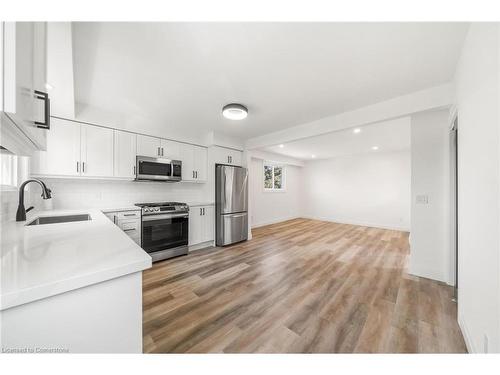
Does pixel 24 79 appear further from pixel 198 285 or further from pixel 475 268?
pixel 475 268

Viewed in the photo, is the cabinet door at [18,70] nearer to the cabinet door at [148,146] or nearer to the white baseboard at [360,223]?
the cabinet door at [148,146]

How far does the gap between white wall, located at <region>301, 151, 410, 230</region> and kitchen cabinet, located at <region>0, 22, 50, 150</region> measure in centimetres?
696

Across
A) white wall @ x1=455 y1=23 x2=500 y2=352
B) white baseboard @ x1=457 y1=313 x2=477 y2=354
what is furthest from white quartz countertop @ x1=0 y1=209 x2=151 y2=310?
white baseboard @ x1=457 y1=313 x2=477 y2=354

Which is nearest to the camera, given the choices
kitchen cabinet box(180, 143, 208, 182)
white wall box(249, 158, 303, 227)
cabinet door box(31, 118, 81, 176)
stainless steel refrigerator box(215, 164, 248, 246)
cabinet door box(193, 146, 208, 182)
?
cabinet door box(31, 118, 81, 176)

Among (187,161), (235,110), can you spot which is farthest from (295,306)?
(187,161)

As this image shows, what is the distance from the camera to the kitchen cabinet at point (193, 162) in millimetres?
3658

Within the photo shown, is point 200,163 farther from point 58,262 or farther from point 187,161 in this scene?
point 58,262

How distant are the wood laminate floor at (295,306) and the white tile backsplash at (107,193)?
1.23m

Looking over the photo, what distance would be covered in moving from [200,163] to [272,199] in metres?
3.24

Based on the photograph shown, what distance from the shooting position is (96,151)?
9.00ft

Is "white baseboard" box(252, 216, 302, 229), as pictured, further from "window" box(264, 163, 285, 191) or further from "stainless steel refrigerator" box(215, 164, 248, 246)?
"stainless steel refrigerator" box(215, 164, 248, 246)

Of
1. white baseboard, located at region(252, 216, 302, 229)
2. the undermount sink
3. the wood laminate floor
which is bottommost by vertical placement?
the wood laminate floor

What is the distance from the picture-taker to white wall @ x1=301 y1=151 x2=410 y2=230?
5.48 meters
